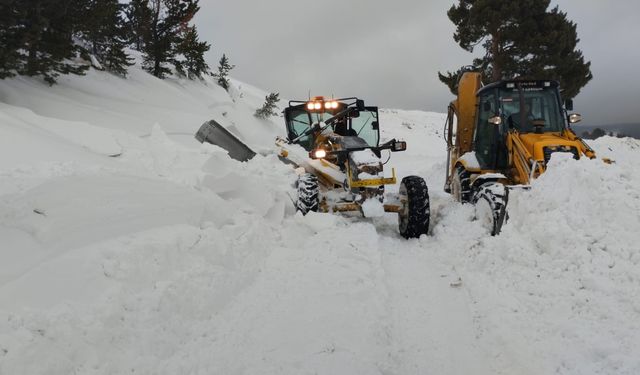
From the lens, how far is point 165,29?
18797 millimetres

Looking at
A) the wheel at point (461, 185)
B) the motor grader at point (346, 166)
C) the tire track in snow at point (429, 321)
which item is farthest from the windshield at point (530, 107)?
the tire track in snow at point (429, 321)

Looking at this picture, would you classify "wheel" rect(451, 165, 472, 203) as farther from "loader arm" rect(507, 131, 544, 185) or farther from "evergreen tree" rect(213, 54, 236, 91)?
"evergreen tree" rect(213, 54, 236, 91)

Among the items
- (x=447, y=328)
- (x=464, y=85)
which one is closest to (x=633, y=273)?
(x=447, y=328)

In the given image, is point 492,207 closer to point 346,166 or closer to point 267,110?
point 346,166

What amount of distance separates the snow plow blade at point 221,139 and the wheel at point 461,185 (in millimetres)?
5588

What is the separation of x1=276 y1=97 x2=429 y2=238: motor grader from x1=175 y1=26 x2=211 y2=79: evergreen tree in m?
12.3

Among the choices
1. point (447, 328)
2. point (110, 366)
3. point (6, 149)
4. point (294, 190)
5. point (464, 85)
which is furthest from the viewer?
point (464, 85)

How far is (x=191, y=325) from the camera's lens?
11.6ft

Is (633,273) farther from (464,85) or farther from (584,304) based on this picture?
(464,85)

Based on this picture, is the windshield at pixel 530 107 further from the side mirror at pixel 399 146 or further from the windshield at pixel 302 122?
the windshield at pixel 302 122

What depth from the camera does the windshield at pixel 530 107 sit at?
25.0 ft

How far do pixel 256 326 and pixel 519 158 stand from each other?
17.8ft

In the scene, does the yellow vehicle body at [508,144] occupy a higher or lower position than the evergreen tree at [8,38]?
lower

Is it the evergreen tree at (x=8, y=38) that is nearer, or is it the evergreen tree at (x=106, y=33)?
the evergreen tree at (x=8, y=38)
